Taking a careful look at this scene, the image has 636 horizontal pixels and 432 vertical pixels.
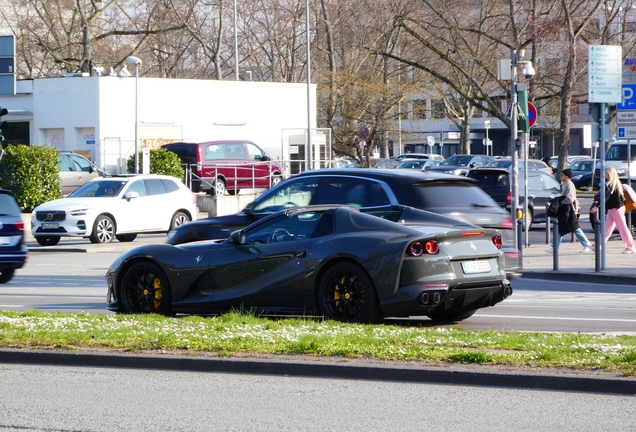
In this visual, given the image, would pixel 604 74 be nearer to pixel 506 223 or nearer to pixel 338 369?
pixel 506 223

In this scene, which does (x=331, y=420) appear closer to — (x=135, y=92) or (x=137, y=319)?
(x=137, y=319)

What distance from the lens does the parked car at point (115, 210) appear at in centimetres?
2523

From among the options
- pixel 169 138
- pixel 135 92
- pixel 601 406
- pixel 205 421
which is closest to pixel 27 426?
pixel 205 421

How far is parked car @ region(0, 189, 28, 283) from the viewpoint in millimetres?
16953

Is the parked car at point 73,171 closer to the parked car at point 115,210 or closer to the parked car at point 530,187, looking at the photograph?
the parked car at point 115,210

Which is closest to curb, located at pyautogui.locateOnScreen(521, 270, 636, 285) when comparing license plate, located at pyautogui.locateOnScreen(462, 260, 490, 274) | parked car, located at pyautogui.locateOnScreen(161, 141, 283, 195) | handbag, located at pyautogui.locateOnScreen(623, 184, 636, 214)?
handbag, located at pyautogui.locateOnScreen(623, 184, 636, 214)

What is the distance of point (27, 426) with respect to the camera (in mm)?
6375

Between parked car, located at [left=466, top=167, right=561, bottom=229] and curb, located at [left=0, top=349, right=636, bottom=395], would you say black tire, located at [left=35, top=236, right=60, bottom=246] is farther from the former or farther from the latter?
curb, located at [left=0, top=349, right=636, bottom=395]

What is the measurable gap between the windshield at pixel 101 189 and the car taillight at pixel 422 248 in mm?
17376

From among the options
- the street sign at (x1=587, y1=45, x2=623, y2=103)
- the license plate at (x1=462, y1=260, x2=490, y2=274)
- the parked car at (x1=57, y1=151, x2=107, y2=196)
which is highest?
the street sign at (x1=587, y1=45, x2=623, y2=103)

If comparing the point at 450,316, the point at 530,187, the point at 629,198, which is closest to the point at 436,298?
the point at 450,316

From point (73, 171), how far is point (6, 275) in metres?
18.9

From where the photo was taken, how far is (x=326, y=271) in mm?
10602

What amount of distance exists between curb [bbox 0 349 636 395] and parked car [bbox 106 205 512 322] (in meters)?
2.31
